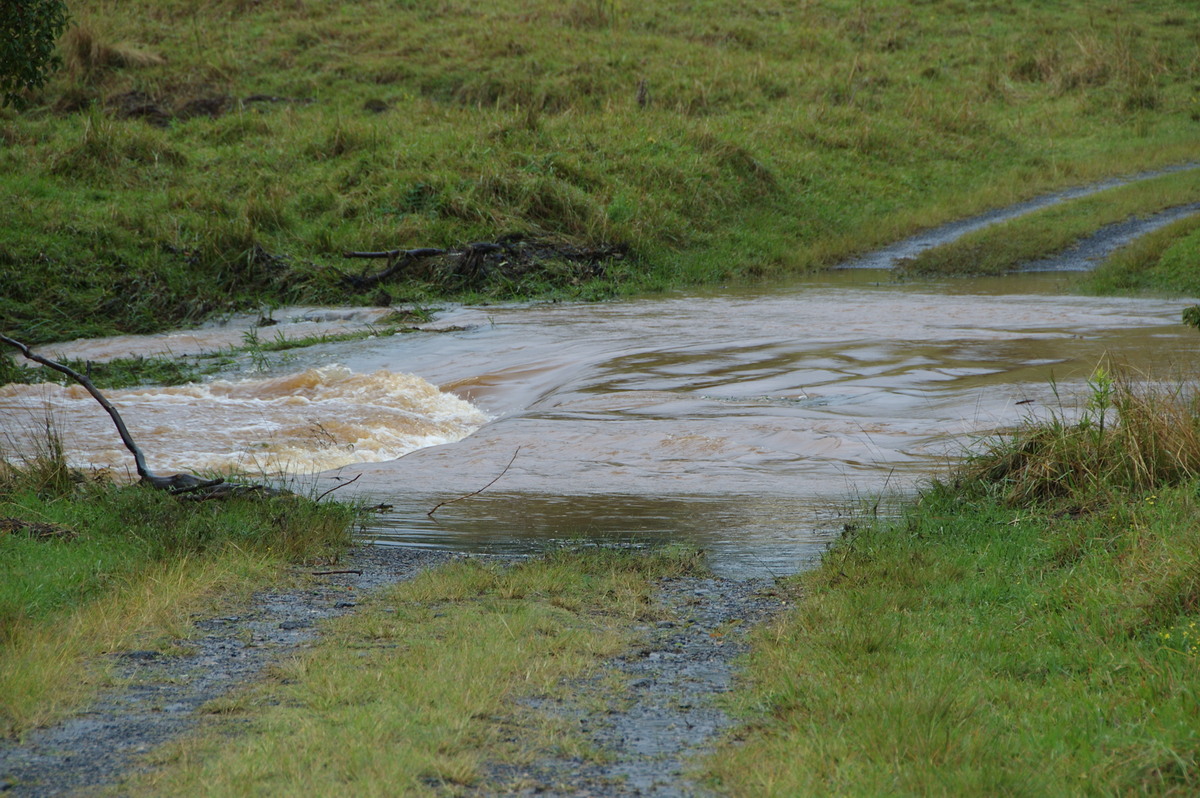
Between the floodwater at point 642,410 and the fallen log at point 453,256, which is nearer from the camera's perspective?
the floodwater at point 642,410

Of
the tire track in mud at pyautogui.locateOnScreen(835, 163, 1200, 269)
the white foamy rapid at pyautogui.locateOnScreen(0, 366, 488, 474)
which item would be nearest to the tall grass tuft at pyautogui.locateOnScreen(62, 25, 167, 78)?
the white foamy rapid at pyautogui.locateOnScreen(0, 366, 488, 474)

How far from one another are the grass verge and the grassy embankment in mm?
10410

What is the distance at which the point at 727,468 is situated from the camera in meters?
8.51

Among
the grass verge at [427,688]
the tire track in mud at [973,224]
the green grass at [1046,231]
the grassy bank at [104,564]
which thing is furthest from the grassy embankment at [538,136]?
the grass verge at [427,688]

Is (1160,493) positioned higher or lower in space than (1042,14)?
lower

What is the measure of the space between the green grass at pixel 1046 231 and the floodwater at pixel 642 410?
295 cm

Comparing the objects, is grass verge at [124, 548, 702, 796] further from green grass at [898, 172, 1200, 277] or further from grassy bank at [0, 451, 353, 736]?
green grass at [898, 172, 1200, 277]

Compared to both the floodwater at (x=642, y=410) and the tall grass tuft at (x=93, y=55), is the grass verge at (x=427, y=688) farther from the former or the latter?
the tall grass tuft at (x=93, y=55)

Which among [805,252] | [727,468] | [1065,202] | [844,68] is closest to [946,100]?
[844,68]

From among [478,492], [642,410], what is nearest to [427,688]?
[478,492]

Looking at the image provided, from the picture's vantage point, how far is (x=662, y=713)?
4176 millimetres

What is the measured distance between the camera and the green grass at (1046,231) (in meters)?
18.5

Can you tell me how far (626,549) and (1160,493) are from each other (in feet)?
8.82

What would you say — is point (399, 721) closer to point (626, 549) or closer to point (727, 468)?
point (626, 549)
